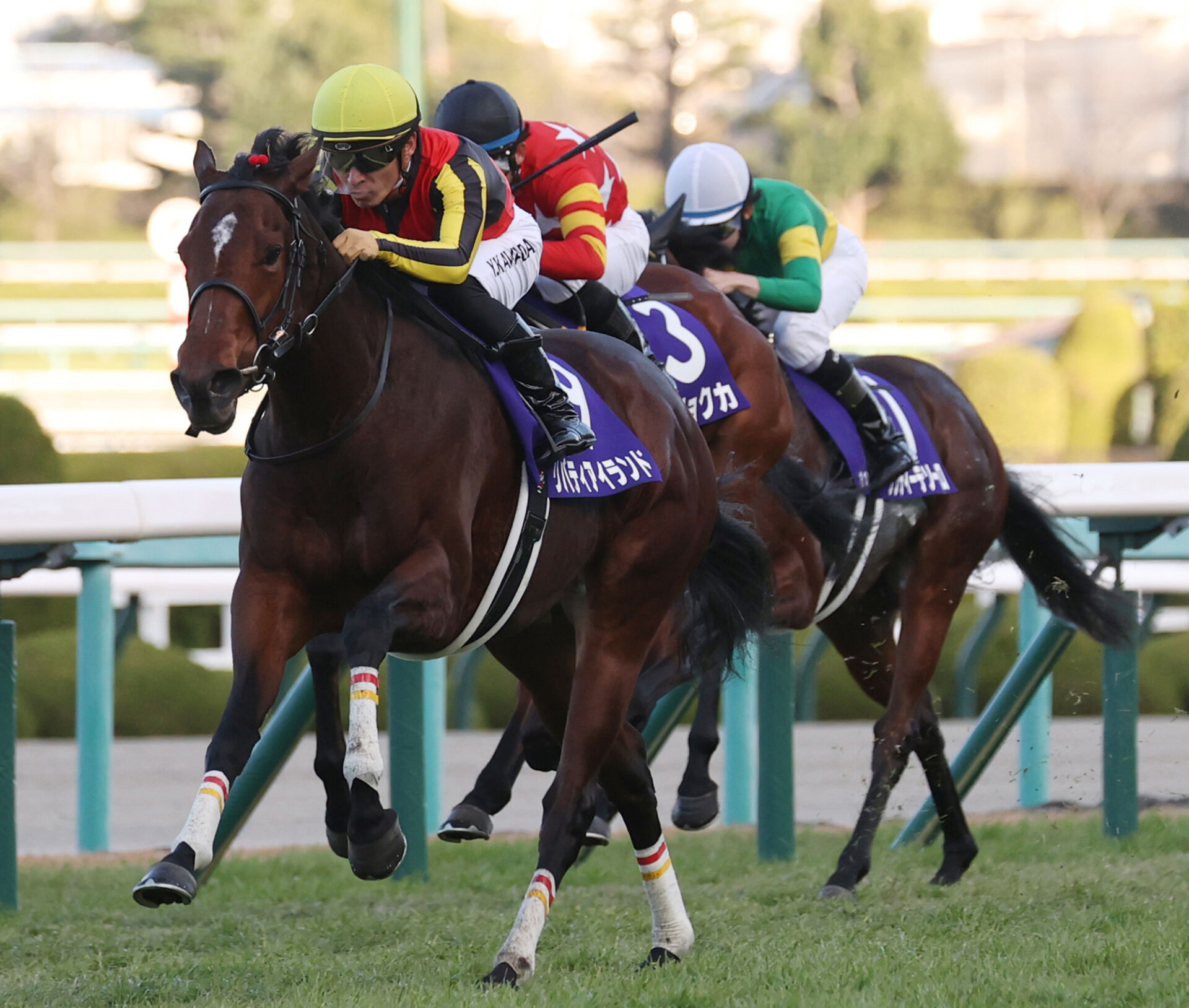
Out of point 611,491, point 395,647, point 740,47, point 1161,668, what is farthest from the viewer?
point 740,47

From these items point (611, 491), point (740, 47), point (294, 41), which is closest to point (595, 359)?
point (611, 491)

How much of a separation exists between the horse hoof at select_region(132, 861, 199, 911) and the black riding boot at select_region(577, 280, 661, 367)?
2084mm

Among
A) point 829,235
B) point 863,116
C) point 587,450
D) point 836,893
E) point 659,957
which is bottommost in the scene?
point 836,893

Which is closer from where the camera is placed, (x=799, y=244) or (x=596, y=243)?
(x=596, y=243)

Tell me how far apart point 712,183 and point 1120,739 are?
223 centimetres

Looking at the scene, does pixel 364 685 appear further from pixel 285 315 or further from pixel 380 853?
pixel 285 315

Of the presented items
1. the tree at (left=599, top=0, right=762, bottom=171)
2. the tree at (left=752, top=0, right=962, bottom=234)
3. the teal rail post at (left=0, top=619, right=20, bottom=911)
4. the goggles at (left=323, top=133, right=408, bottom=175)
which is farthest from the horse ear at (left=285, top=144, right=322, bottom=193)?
the tree at (left=599, top=0, right=762, bottom=171)

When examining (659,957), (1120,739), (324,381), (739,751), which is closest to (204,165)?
(324,381)

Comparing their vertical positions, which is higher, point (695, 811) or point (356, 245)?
point (356, 245)

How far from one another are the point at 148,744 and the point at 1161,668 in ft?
16.9

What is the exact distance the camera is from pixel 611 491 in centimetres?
443

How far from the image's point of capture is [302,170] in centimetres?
381

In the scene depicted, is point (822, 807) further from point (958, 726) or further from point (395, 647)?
point (395, 647)

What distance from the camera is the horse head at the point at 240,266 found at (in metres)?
3.51
